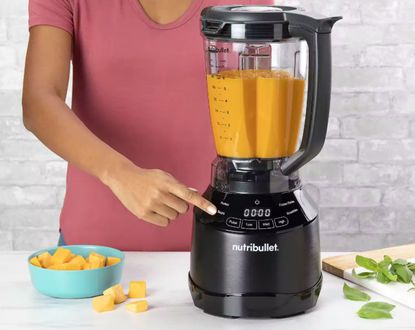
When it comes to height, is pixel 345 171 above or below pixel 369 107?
below

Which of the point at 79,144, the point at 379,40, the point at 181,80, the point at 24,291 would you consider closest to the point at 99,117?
the point at 181,80

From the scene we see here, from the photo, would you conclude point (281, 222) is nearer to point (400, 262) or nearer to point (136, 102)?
point (400, 262)

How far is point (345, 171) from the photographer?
113 inches

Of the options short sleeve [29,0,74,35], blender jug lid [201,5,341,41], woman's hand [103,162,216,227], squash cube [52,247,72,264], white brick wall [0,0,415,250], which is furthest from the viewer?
white brick wall [0,0,415,250]

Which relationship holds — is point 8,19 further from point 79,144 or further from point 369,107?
point 79,144

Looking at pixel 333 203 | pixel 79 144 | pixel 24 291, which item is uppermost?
pixel 79 144

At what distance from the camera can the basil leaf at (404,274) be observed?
4.54ft

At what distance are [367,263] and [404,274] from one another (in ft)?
0.22

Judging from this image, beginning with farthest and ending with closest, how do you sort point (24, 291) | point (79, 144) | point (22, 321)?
point (79, 144)
point (24, 291)
point (22, 321)

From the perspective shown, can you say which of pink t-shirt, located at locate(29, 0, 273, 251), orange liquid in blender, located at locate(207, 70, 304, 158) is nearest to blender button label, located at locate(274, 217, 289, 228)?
orange liquid in blender, located at locate(207, 70, 304, 158)

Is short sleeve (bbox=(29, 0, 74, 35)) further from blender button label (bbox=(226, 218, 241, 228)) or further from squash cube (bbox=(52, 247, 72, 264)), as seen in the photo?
blender button label (bbox=(226, 218, 241, 228))

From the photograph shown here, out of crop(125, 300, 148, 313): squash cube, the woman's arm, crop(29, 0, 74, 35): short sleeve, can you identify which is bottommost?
crop(125, 300, 148, 313): squash cube

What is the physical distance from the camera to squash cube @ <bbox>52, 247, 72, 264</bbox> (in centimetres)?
136

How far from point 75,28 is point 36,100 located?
0.22 metres
